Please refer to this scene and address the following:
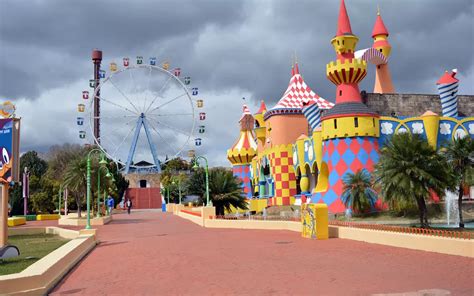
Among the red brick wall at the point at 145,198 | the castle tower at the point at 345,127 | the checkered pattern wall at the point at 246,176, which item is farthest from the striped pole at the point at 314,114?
the red brick wall at the point at 145,198

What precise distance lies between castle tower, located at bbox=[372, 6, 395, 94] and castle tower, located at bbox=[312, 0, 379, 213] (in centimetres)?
1047

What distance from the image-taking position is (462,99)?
40.9 meters

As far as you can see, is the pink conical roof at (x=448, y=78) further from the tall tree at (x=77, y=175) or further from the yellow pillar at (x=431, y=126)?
the tall tree at (x=77, y=175)

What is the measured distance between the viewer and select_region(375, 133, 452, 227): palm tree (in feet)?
71.8

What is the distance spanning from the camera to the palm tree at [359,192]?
1099 inches

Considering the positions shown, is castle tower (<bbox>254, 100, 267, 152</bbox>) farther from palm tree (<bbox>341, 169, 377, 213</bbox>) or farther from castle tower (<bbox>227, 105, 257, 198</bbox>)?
palm tree (<bbox>341, 169, 377, 213</bbox>)

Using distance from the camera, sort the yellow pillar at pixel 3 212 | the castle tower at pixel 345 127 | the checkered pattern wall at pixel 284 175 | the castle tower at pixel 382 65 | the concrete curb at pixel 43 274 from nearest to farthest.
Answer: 1. the concrete curb at pixel 43 274
2. the yellow pillar at pixel 3 212
3. the castle tower at pixel 345 127
4. the checkered pattern wall at pixel 284 175
5. the castle tower at pixel 382 65

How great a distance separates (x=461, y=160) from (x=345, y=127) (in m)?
7.53

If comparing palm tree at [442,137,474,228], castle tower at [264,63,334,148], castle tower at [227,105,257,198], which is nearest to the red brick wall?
castle tower at [227,105,257,198]

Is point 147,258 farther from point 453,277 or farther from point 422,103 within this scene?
point 422,103

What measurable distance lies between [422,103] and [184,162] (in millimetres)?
57791

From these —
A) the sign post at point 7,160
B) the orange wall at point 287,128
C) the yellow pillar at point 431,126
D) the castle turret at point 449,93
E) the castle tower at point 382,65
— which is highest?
the castle tower at point 382,65

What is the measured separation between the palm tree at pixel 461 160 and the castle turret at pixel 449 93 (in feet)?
40.6

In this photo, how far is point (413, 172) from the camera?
72.3 ft
